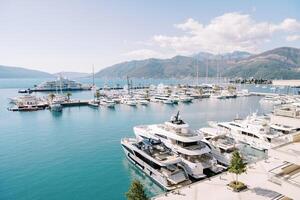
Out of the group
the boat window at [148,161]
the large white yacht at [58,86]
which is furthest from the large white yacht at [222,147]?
the large white yacht at [58,86]

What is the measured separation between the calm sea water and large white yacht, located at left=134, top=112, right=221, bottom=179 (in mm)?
4730

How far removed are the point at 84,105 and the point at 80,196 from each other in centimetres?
6704

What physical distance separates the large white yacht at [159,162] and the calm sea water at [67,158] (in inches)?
43.3

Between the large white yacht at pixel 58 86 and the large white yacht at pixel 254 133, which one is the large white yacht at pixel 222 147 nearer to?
the large white yacht at pixel 254 133

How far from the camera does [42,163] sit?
98.4 feet

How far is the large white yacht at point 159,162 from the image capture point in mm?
22550

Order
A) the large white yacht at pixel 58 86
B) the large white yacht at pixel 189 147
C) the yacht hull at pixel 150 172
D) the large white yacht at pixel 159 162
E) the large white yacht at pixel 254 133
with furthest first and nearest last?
the large white yacht at pixel 58 86 → the large white yacht at pixel 254 133 → the large white yacht at pixel 189 147 → the large white yacht at pixel 159 162 → the yacht hull at pixel 150 172

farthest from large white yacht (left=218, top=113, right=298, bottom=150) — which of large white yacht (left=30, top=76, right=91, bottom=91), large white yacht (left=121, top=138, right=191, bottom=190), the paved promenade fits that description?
large white yacht (left=30, top=76, right=91, bottom=91)

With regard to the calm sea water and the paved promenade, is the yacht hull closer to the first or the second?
the calm sea water

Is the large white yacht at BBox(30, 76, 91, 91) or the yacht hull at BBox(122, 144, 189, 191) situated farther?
the large white yacht at BBox(30, 76, 91, 91)

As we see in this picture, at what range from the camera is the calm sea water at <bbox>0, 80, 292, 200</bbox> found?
23.0 metres

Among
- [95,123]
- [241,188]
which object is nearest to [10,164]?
[95,123]

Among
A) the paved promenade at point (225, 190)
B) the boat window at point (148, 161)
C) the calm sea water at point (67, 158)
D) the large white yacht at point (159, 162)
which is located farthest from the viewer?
the boat window at point (148, 161)

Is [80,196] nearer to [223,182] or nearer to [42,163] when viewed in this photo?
[42,163]
